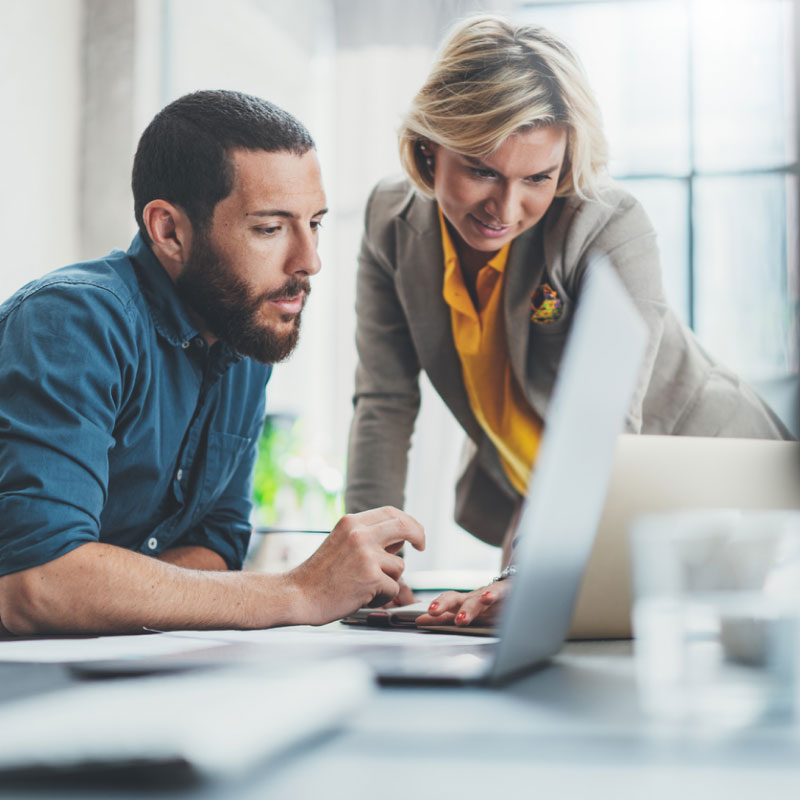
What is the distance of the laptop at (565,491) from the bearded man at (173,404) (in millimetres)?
408

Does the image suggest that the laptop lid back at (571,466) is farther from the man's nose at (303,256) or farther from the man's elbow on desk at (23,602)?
the man's nose at (303,256)

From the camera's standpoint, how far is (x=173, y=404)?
123 centimetres

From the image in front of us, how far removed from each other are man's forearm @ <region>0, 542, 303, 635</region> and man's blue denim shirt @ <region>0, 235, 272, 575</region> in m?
0.02

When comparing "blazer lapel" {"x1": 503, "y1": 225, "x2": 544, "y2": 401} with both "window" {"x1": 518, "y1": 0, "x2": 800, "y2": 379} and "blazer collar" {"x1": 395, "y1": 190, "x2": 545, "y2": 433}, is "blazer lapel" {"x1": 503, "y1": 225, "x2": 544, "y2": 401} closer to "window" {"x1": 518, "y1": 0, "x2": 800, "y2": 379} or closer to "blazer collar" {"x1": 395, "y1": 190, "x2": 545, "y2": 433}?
"blazer collar" {"x1": 395, "y1": 190, "x2": 545, "y2": 433}

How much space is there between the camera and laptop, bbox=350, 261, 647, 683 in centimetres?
41

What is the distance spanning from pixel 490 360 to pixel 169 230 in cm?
56

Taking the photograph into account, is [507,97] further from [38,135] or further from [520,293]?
[38,135]

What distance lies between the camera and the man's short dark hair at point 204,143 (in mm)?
1300

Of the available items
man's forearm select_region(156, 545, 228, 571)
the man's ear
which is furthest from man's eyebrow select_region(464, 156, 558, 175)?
man's forearm select_region(156, 545, 228, 571)

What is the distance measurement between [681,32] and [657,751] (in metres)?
4.31

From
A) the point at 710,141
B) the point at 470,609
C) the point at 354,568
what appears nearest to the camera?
the point at 470,609

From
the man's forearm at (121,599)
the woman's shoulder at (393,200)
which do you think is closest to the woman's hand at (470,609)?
the man's forearm at (121,599)

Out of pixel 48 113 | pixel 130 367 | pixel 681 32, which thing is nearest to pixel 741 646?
pixel 130 367

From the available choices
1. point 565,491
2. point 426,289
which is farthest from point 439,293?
point 565,491
